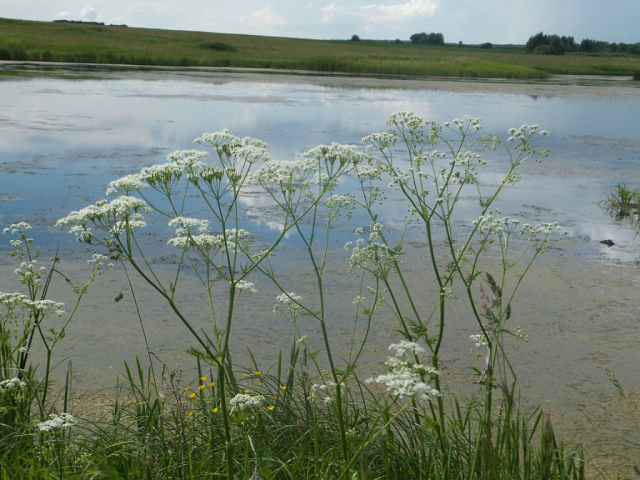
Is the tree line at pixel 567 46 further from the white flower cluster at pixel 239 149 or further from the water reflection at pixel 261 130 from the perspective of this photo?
the white flower cluster at pixel 239 149

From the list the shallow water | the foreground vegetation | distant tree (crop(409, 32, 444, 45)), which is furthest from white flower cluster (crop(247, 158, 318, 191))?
distant tree (crop(409, 32, 444, 45))

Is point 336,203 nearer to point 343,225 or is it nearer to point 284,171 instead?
point 284,171

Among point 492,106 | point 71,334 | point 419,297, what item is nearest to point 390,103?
point 492,106

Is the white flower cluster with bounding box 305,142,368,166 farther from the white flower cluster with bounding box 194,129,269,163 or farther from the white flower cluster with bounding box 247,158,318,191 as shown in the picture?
the white flower cluster with bounding box 194,129,269,163

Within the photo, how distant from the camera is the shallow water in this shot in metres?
3.78

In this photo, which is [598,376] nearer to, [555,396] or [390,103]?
[555,396]

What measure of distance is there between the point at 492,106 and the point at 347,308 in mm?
14250

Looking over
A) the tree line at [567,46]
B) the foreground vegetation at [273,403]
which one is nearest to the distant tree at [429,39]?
the tree line at [567,46]

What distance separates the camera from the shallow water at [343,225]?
3.78 metres

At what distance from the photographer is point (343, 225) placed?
21.0ft

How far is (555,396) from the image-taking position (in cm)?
344

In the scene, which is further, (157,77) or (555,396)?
(157,77)

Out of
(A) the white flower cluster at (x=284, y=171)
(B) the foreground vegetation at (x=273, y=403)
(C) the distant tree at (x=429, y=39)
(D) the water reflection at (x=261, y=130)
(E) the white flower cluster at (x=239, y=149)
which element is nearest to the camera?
(B) the foreground vegetation at (x=273, y=403)

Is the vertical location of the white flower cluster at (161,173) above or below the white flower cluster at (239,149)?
below
